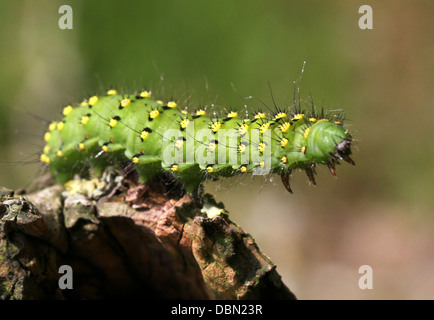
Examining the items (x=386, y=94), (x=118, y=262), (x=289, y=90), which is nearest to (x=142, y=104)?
(x=118, y=262)

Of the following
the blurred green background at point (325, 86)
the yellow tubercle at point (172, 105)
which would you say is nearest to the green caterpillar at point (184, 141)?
the yellow tubercle at point (172, 105)

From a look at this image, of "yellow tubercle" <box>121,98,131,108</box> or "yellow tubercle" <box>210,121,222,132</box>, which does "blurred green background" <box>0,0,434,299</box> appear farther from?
"yellow tubercle" <box>210,121,222,132</box>

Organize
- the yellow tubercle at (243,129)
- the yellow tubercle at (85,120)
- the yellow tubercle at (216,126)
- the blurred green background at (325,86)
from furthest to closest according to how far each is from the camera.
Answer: the blurred green background at (325,86), the yellow tubercle at (85,120), the yellow tubercle at (216,126), the yellow tubercle at (243,129)

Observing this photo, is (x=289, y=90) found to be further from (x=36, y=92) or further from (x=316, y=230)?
(x=36, y=92)

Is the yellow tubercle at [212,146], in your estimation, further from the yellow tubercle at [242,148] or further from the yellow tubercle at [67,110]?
the yellow tubercle at [67,110]

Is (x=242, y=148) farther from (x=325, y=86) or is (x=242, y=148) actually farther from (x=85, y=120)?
(x=325, y=86)

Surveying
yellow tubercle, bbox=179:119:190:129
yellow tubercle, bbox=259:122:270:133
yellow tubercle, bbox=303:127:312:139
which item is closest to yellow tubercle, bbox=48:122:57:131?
yellow tubercle, bbox=179:119:190:129

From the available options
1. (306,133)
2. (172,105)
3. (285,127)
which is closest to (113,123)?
(172,105)
